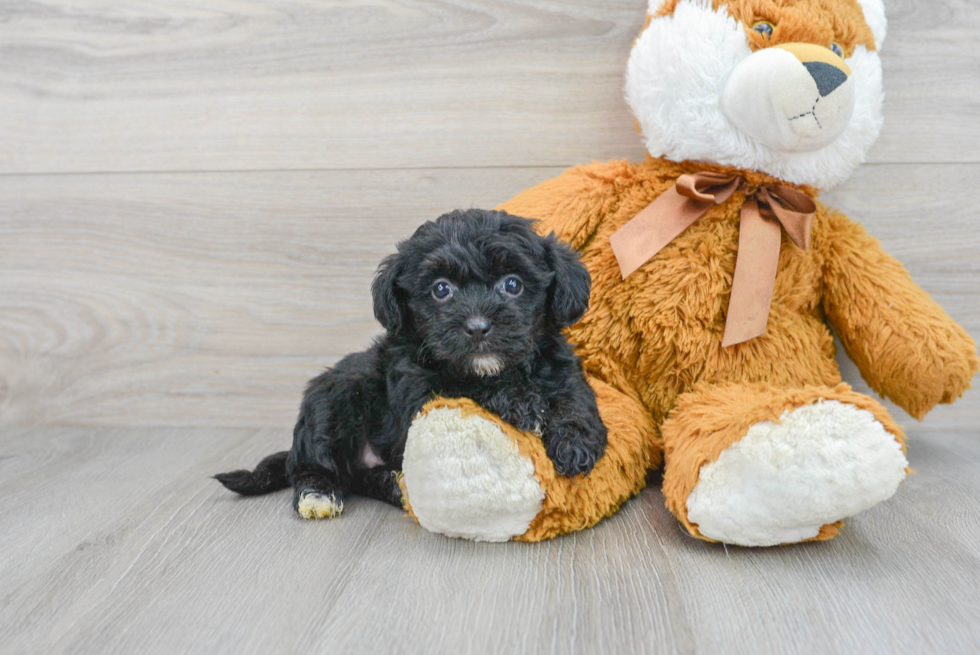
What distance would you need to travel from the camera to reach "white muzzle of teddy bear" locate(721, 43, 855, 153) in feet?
4.03

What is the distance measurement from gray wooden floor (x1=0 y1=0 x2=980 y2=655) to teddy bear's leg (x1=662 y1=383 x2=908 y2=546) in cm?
8

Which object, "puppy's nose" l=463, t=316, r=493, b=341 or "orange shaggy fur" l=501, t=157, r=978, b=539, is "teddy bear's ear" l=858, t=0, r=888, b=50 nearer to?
"orange shaggy fur" l=501, t=157, r=978, b=539

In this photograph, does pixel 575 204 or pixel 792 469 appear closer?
pixel 792 469

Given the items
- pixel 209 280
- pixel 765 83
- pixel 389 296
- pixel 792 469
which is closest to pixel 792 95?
pixel 765 83

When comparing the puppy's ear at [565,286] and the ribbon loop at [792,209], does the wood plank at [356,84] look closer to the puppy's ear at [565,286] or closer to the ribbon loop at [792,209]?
the ribbon loop at [792,209]

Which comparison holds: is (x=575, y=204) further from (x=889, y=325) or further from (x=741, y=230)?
(x=889, y=325)

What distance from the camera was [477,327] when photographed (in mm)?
1064

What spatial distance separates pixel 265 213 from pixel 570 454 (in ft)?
3.55

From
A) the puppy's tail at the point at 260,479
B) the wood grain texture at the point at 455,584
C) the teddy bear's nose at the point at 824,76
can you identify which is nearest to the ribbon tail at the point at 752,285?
the teddy bear's nose at the point at 824,76

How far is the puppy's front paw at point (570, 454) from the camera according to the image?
114cm

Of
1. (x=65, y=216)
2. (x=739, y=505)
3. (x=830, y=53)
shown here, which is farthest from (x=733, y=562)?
(x=65, y=216)

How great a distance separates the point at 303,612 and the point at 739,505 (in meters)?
0.66

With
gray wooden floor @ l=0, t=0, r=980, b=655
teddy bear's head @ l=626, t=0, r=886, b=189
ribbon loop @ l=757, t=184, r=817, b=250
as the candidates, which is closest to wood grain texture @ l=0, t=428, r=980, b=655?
gray wooden floor @ l=0, t=0, r=980, b=655

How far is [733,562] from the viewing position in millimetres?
1100
